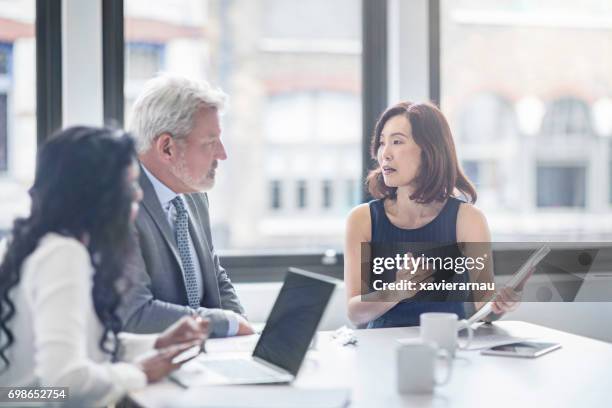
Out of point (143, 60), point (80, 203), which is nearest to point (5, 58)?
point (143, 60)

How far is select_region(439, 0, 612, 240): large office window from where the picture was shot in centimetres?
380

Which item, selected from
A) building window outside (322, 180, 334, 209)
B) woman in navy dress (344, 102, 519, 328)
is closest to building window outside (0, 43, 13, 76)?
building window outside (322, 180, 334, 209)

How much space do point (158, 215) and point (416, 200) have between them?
97 centimetres

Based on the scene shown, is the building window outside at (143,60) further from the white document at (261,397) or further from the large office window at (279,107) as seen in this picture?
the white document at (261,397)

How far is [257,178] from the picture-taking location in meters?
3.67

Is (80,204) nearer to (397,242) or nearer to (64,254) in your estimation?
(64,254)

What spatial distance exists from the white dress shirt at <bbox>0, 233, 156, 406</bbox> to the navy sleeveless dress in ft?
3.87

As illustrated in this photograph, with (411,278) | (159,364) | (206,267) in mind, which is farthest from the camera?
(206,267)

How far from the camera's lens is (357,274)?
2.64m

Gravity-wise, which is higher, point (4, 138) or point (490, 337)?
point (4, 138)

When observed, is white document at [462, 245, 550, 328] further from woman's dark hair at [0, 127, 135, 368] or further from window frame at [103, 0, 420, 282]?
window frame at [103, 0, 420, 282]

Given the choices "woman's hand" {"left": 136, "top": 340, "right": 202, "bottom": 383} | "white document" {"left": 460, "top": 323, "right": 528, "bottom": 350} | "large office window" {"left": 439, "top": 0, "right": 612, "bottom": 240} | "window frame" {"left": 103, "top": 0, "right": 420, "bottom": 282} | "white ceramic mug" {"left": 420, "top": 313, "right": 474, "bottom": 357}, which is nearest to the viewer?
"woman's hand" {"left": 136, "top": 340, "right": 202, "bottom": 383}

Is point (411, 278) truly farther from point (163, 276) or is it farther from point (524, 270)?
point (163, 276)

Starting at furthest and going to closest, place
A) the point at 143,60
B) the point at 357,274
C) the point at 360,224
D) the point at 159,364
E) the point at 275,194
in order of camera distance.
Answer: the point at 275,194, the point at 143,60, the point at 360,224, the point at 357,274, the point at 159,364
